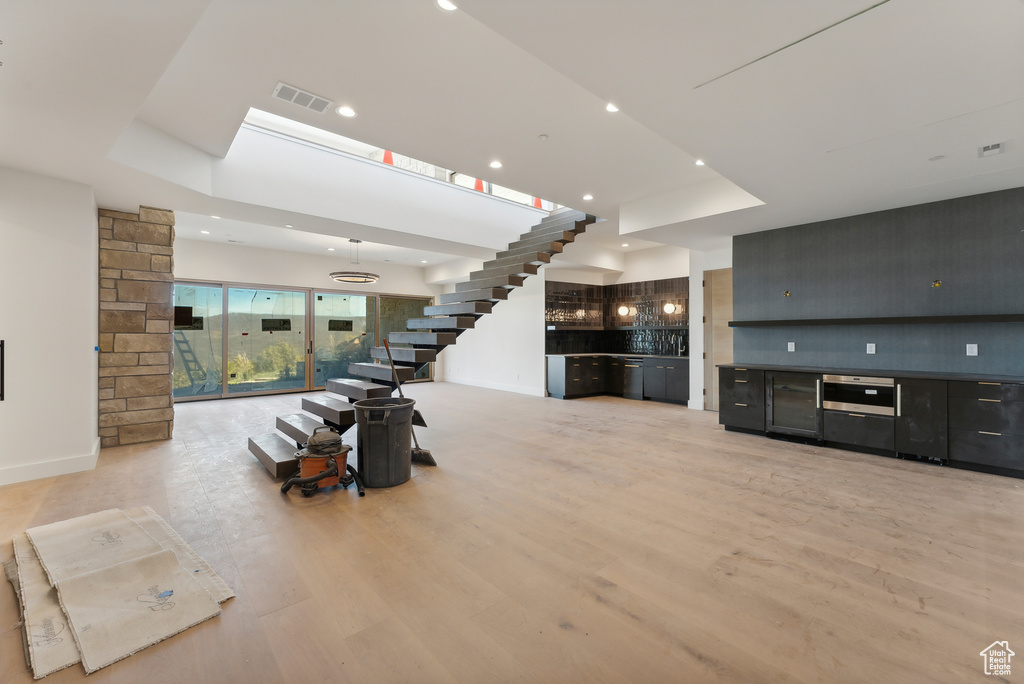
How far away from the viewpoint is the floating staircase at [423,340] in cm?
429

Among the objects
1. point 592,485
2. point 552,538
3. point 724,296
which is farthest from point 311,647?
point 724,296

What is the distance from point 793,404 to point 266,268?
9.61 m

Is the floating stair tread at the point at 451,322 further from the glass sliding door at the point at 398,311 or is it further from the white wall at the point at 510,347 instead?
the glass sliding door at the point at 398,311

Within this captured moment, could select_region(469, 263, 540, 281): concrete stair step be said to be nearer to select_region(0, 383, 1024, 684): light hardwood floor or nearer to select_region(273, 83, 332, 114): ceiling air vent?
select_region(0, 383, 1024, 684): light hardwood floor

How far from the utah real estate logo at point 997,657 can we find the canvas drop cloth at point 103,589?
320 centimetres

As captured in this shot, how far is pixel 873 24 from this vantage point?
2.05m

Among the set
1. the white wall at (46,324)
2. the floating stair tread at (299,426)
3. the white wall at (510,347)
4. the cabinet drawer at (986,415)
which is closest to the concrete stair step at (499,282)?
the white wall at (510,347)

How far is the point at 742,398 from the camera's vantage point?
5.54 m

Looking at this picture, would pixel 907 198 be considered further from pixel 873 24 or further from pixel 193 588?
pixel 193 588

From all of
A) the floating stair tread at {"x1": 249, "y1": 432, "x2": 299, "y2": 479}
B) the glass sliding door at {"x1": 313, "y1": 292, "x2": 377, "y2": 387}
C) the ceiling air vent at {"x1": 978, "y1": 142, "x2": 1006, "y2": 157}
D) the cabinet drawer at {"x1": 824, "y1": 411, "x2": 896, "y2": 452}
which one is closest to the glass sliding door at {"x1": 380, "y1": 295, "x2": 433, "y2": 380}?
the glass sliding door at {"x1": 313, "y1": 292, "x2": 377, "y2": 387}

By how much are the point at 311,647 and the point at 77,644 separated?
940 millimetres

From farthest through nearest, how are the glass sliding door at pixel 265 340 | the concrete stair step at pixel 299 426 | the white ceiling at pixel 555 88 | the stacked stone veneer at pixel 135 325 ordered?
the glass sliding door at pixel 265 340
the stacked stone veneer at pixel 135 325
the concrete stair step at pixel 299 426
the white ceiling at pixel 555 88

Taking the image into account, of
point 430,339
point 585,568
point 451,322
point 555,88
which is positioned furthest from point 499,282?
point 585,568

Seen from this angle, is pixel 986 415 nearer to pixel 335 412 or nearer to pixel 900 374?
pixel 900 374
